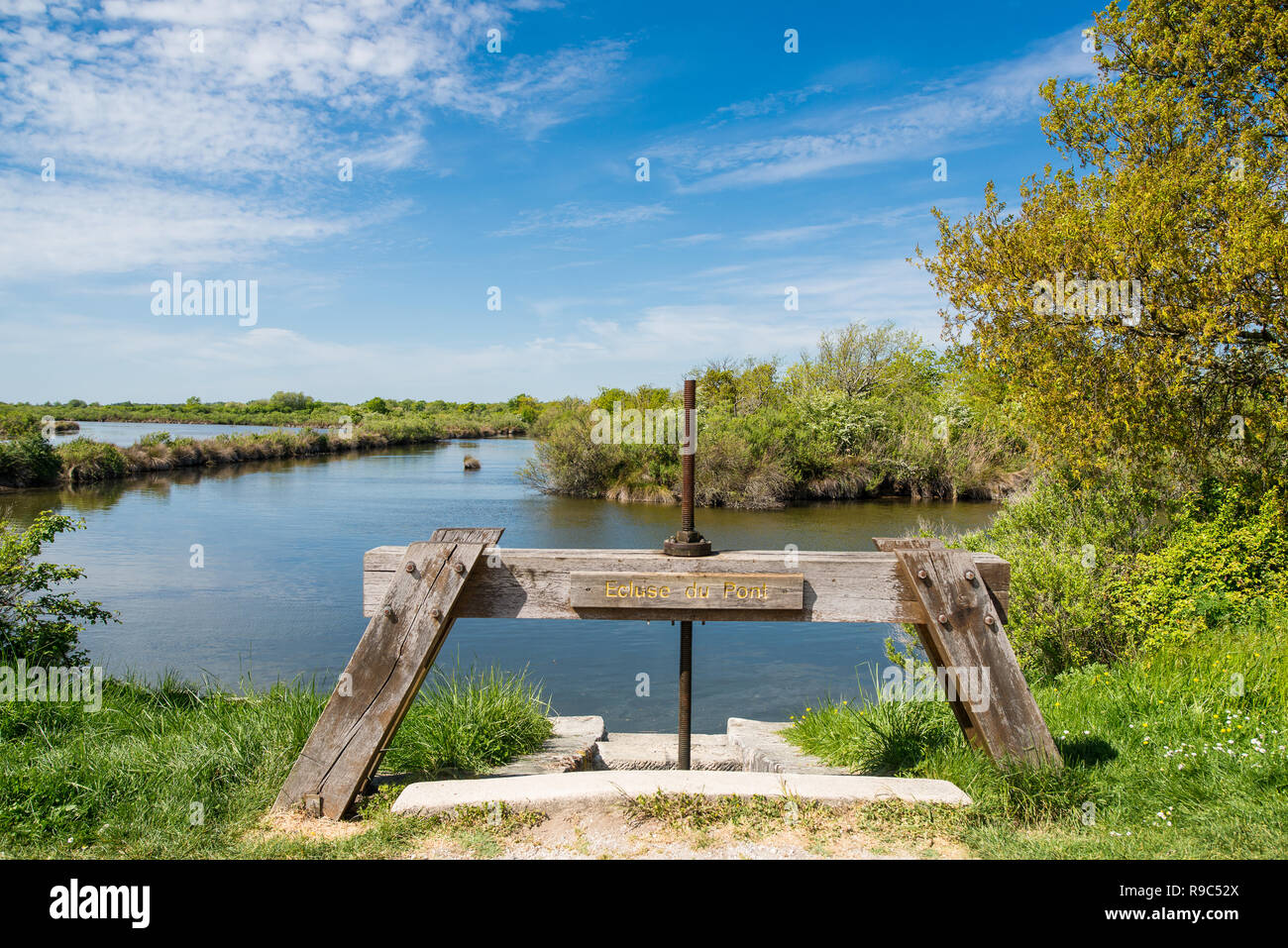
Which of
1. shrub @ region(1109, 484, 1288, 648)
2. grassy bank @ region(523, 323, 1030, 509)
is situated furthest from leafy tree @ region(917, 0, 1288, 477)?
grassy bank @ region(523, 323, 1030, 509)

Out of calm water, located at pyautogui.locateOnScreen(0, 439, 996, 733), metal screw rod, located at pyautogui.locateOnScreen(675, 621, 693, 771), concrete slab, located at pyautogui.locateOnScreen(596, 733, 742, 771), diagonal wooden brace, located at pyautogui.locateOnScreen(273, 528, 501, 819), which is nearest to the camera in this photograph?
diagonal wooden brace, located at pyautogui.locateOnScreen(273, 528, 501, 819)

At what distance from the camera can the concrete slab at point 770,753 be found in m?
4.98

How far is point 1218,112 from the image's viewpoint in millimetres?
10078

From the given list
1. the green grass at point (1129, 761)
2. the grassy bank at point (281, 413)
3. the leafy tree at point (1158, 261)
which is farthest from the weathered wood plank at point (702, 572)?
the grassy bank at point (281, 413)

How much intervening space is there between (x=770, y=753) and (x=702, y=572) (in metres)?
2.14

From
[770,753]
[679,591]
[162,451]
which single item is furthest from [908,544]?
[162,451]

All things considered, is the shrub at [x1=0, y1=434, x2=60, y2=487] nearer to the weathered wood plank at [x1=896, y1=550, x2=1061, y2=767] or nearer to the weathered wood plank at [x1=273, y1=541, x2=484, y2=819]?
the weathered wood plank at [x1=273, y1=541, x2=484, y2=819]

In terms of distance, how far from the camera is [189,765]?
12.8ft

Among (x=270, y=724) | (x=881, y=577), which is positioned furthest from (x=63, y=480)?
(x=881, y=577)

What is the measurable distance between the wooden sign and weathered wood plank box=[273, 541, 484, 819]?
2.03 ft

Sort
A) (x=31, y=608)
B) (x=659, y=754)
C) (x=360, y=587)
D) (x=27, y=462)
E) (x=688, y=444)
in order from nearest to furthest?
(x=688, y=444) → (x=659, y=754) → (x=31, y=608) → (x=360, y=587) → (x=27, y=462)

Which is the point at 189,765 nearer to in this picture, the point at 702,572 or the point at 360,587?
the point at 702,572

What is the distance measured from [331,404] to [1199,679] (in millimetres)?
105737

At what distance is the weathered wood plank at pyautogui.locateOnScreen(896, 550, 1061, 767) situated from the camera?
3801 mm
